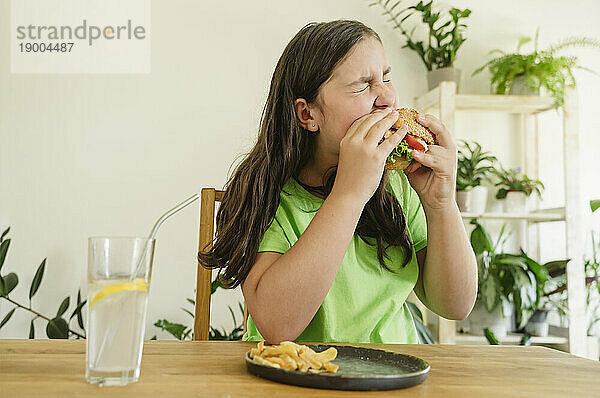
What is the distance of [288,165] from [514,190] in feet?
4.64

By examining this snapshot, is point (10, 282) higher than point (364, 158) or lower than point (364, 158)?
lower

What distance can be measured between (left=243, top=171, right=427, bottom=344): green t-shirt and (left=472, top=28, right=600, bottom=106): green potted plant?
137 cm

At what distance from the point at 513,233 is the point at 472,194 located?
1.21ft

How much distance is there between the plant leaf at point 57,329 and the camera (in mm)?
2266

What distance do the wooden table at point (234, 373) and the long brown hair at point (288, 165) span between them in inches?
9.9

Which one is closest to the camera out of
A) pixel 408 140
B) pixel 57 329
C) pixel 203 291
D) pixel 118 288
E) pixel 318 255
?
pixel 118 288

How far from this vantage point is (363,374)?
696 millimetres

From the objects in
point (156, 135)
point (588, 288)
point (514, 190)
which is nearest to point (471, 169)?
point (514, 190)

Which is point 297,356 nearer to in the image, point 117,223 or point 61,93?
point 117,223

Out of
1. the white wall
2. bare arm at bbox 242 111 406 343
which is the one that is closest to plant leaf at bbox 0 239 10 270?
the white wall

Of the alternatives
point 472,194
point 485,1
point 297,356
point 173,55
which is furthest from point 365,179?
point 485,1

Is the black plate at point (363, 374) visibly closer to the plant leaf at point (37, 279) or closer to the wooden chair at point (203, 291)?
the wooden chair at point (203, 291)

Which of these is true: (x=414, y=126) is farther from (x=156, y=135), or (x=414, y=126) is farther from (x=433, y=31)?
(x=156, y=135)

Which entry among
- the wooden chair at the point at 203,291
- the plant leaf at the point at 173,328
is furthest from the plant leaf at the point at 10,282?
the wooden chair at the point at 203,291
